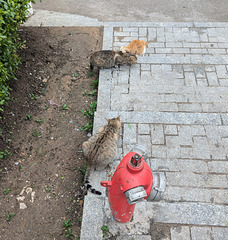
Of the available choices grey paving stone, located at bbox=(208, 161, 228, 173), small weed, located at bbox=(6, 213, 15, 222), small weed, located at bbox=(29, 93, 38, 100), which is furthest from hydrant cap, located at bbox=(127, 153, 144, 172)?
small weed, located at bbox=(29, 93, 38, 100)

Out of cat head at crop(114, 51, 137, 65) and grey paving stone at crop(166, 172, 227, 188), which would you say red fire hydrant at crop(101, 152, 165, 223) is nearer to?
grey paving stone at crop(166, 172, 227, 188)

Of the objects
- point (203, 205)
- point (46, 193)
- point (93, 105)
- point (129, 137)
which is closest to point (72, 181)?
point (46, 193)

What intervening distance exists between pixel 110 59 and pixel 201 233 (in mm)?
4262

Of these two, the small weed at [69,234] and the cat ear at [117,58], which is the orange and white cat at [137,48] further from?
the small weed at [69,234]

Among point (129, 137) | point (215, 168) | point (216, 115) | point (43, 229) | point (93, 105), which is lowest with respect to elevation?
point (43, 229)

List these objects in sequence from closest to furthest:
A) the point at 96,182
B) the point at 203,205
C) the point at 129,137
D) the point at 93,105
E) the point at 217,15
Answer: the point at 203,205 → the point at 96,182 → the point at 129,137 → the point at 93,105 → the point at 217,15

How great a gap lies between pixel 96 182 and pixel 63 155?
3.30ft

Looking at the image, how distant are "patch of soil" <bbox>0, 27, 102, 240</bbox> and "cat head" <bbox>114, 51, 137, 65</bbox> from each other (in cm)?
77

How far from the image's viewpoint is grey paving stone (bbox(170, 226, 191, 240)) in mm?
3490

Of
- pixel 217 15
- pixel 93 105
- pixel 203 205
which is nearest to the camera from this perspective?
pixel 203 205

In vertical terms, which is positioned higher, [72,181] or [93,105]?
[93,105]

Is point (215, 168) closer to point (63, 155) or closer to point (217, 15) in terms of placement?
point (63, 155)

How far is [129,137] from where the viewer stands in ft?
15.2

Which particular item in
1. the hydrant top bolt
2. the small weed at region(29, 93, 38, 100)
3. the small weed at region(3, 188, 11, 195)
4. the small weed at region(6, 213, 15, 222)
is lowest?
the small weed at region(6, 213, 15, 222)
